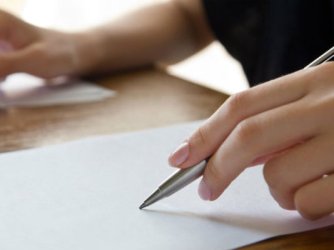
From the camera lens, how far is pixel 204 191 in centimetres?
42

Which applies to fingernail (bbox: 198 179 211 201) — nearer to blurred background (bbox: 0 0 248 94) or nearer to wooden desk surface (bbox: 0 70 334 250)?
wooden desk surface (bbox: 0 70 334 250)

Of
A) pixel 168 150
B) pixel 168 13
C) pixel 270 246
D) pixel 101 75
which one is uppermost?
pixel 168 13

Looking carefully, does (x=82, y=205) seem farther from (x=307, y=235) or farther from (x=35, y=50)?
(x=35, y=50)

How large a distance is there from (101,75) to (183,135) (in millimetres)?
301

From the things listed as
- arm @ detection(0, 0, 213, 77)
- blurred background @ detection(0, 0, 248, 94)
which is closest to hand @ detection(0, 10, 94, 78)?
arm @ detection(0, 0, 213, 77)

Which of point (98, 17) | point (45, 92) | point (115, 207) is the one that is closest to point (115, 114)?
point (45, 92)

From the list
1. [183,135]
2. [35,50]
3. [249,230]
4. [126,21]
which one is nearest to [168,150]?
[183,135]

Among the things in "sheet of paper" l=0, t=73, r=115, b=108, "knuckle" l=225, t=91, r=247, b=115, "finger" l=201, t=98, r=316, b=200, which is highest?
"sheet of paper" l=0, t=73, r=115, b=108

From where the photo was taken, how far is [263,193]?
0.45 metres

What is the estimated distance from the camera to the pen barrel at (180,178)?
42cm

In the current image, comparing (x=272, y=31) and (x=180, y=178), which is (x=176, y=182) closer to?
(x=180, y=178)

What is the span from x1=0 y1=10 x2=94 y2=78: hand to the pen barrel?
1.30 ft

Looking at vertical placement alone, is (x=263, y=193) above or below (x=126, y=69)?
below

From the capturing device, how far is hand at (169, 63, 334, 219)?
0.39m
